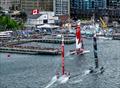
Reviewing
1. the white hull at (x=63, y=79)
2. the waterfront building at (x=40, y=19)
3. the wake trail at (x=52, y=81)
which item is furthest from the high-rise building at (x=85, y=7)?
the white hull at (x=63, y=79)

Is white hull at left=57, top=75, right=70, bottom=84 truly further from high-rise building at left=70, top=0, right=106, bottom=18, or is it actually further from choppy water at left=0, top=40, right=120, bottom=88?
high-rise building at left=70, top=0, right=106, bottom=18

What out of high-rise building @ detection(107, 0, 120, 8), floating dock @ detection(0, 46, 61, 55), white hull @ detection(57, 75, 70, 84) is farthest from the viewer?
high-rise building @ detection(107, 0, 120, 8)

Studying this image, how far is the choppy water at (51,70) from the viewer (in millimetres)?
36125

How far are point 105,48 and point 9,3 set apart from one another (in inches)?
1948

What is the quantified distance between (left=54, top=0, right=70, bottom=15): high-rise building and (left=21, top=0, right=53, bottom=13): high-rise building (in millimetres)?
2186

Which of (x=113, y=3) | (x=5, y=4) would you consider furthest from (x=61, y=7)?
(x=113, y=3)

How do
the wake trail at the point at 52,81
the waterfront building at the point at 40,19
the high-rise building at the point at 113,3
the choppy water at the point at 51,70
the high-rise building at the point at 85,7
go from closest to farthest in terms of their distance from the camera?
1. the wake trail at the point at 52,81
2. the choppy water at the point at 51,70
3. the waterfront building at the point at 40,19
4. the high-rise building at the point at 85,7
5. the high-rise building at the point at 113,3

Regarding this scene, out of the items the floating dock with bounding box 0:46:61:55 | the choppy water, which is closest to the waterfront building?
the floating dock with bounding box 0:46:61:55

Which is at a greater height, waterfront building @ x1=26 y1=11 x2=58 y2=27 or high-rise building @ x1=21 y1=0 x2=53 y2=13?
high-rise building @ x1=21 y1=0 x2=53 y2=13

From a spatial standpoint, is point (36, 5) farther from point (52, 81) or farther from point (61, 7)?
point (52, 81)

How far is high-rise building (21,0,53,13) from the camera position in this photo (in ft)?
334

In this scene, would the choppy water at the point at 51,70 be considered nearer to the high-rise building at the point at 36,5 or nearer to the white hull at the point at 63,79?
the white hull at the point at 63,79

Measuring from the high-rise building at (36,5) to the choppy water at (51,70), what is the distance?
4686 cm

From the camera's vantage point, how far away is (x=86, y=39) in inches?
2908
